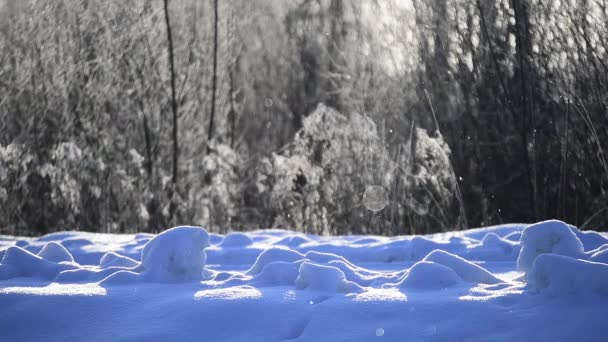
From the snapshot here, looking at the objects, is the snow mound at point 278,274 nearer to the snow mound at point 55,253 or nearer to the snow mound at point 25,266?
the snow mound at point 25,266

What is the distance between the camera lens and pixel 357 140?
28.4 feet

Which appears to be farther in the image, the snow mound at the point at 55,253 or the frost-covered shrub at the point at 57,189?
the frost-covered shrub at the point at 57,189

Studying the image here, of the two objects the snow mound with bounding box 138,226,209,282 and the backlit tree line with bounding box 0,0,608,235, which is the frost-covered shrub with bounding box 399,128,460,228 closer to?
the backlit tree line with bounding box 0,0,608,235

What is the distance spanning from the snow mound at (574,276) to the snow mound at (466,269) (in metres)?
0.46

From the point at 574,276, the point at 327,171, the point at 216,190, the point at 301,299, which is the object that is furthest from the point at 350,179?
the point at 574,276

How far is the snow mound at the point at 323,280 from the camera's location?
2629 millimetres

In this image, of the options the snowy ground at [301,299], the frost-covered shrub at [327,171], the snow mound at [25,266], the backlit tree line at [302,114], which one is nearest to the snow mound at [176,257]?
the snowy ground at [301,299]

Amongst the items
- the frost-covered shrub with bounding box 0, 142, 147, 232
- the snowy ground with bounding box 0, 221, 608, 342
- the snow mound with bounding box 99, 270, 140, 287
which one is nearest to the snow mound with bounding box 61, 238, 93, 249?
the snowy ground with bounding box 0, 221, 608, 342

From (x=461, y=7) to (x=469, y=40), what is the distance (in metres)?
0.49

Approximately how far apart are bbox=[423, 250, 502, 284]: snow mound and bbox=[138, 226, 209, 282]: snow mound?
1211mm

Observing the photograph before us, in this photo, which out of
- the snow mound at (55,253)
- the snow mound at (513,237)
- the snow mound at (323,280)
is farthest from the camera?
the snow mound at (513,237)

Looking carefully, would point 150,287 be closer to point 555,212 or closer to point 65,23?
point 555,212

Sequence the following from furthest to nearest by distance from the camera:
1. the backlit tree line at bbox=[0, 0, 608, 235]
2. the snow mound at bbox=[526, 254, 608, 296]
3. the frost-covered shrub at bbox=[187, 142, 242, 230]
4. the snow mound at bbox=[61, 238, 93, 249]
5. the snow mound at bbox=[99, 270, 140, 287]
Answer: the frost-covered shrub at bbox=[187, 142, 242, 230] → the backlit tree line at bbox=[0, 0, 608, 235] → the snow mound at bbox=[61, 238, 93, 249] → the snow mound at bbox=[99, 270, 140, 287] → the snow mound at bbox=[526, 254, 608, 296]

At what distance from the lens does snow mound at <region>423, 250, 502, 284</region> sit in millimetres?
2771
